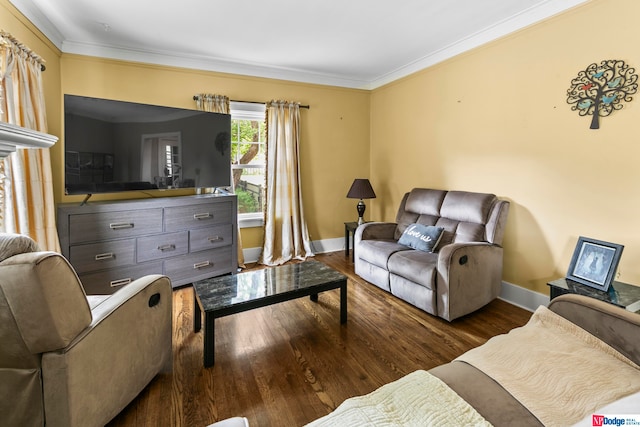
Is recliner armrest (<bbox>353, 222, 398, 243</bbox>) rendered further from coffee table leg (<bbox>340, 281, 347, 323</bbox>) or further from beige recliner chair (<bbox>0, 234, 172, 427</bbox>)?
beige recliner chair (<bbox>0, 234, 172, 427</bbox>)

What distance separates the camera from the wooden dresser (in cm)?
269

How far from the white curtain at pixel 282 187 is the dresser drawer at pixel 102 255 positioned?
162 cm

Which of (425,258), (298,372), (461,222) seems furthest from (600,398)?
(461,222)

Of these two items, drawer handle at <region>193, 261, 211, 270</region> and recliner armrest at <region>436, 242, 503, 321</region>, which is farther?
drawer handle at <region>193, 261, 211, 270</region>

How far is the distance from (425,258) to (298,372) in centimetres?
147

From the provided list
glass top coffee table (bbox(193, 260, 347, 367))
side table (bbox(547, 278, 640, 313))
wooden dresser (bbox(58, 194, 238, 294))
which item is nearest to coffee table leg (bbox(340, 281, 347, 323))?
glass top coffee table (bbox(193, 260, 347, 367))

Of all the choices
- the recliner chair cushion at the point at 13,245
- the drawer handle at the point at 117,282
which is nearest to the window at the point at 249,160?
the drawer handle at the point at 117,282

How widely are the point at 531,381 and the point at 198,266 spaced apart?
9.95 feet

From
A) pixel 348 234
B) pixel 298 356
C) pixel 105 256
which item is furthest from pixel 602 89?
pixel 105 256

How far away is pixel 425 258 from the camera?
276 centimetres

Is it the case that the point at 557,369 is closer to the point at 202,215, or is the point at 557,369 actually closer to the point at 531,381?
the point at 531,381

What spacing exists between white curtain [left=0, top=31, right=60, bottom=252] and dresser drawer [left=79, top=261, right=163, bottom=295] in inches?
15.0

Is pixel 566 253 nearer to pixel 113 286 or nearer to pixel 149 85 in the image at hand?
pixel 113 286

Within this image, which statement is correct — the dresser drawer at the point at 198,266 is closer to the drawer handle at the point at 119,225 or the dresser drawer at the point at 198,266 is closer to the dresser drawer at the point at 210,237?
the dresser drawer at the point at 210,237
